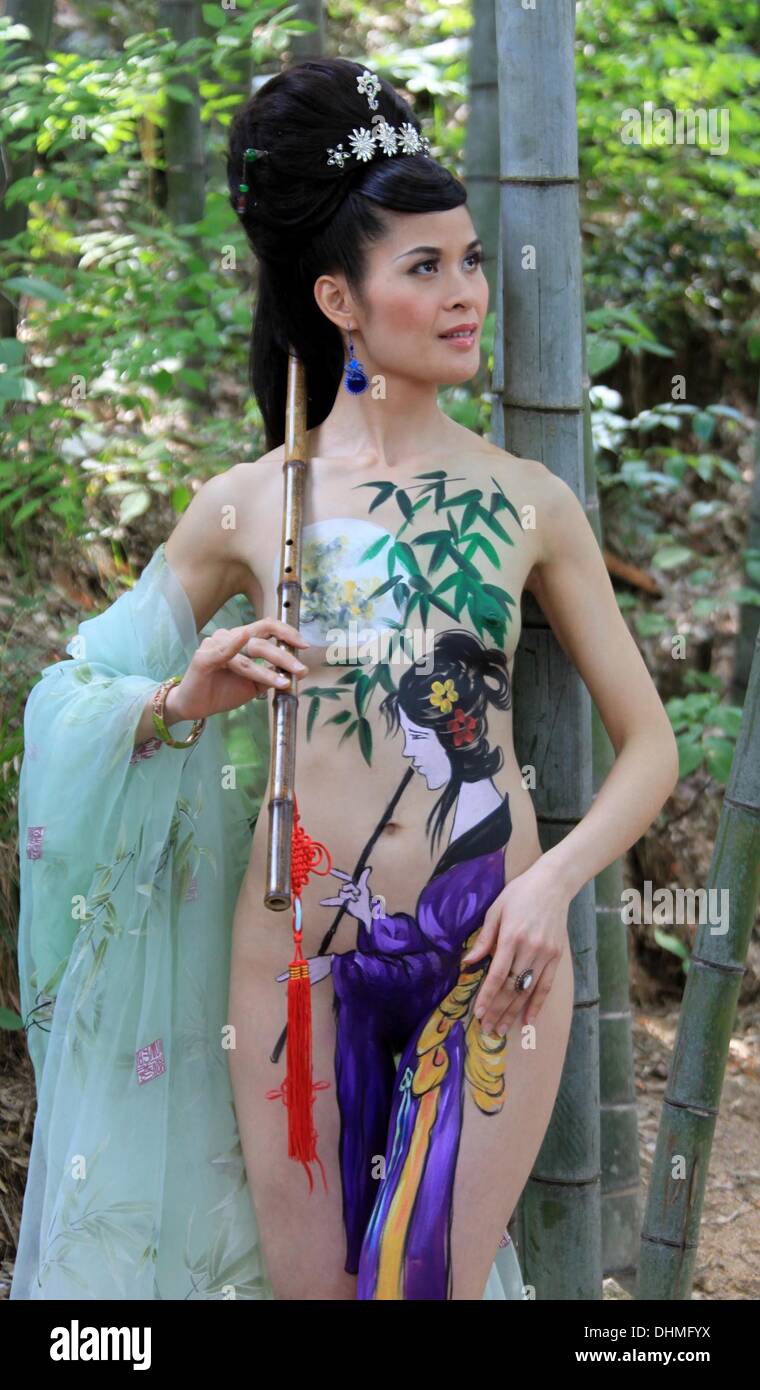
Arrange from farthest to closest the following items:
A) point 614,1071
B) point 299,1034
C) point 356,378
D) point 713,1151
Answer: point 713,1151 → point 614,1071 → point 356,378 → point 299,1034

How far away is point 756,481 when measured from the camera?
4.82 m

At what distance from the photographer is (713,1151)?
423 cm

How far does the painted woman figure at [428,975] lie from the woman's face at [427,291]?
0.41 m

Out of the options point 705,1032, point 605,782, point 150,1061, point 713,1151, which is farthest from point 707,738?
point 150,1061

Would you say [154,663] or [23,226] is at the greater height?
[23,226]

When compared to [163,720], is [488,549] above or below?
above

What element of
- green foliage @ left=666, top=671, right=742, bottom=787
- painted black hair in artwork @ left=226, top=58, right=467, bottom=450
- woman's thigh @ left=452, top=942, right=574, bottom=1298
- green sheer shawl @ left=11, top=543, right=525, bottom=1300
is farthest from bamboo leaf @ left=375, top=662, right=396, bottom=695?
green foliage @ left=666, top=671, right=742, bottom=787

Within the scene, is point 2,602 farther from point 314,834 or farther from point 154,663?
point 314,834

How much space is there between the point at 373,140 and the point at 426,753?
0.90 meters

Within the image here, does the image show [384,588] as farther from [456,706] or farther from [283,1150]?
[283,1150]

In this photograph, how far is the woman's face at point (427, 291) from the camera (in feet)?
6.93

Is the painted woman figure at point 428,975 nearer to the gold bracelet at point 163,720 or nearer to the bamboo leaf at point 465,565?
the bamboo leaf at point 465,565

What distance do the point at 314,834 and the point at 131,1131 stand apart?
1.84 ft
